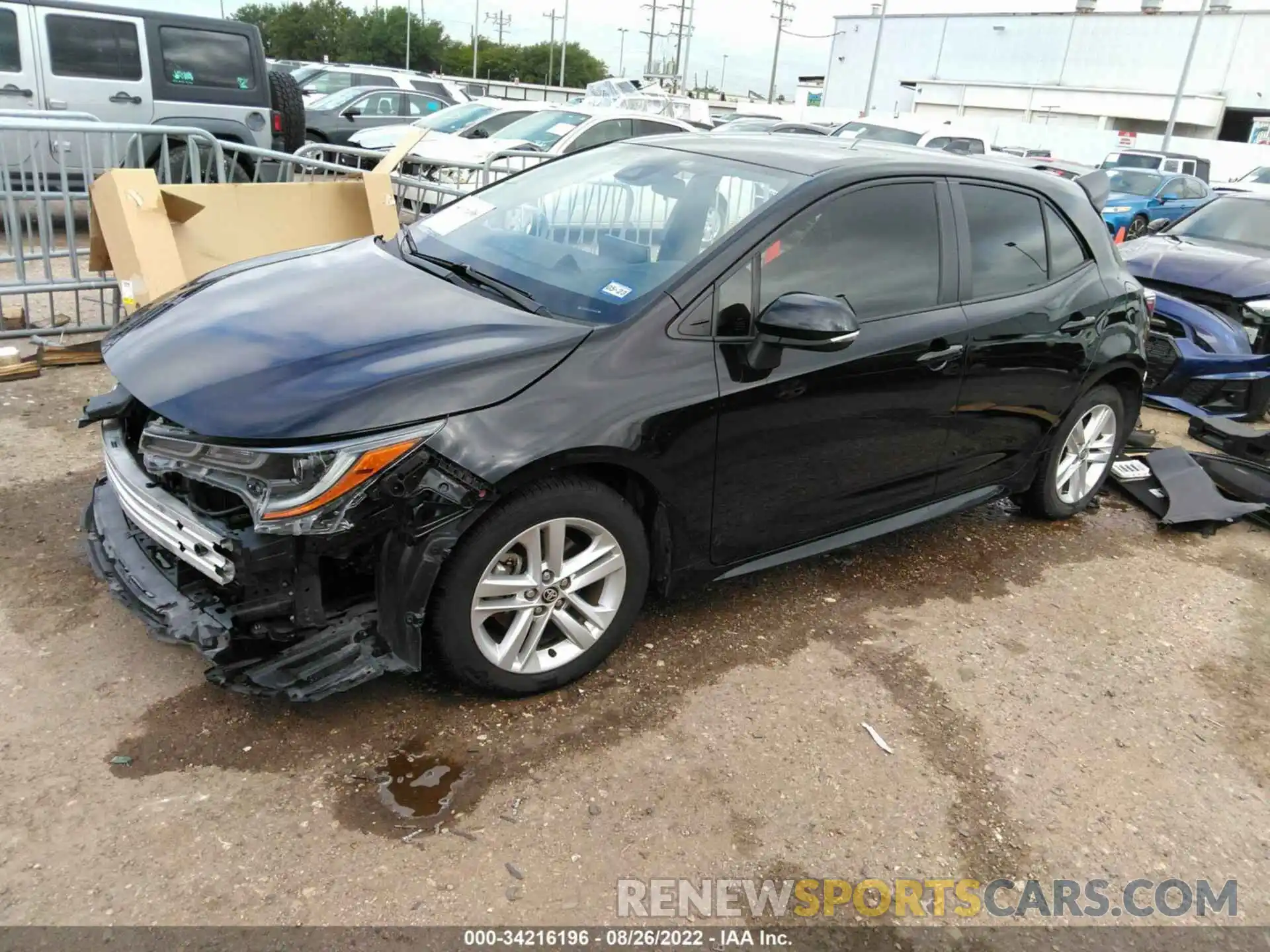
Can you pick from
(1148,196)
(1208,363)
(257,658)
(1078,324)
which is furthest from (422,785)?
(1148,196)

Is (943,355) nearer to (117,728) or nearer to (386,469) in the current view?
(386,469)

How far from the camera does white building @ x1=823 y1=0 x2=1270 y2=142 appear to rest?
5091 cm

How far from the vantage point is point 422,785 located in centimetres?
273

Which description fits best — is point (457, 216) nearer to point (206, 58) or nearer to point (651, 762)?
point (651, 762)

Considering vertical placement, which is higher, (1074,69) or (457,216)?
(1074,69)

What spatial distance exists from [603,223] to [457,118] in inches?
473

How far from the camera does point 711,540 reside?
336 cm

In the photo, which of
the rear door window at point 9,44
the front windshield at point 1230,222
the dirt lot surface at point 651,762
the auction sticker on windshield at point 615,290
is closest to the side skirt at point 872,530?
the dirt lot surface at point 651,762

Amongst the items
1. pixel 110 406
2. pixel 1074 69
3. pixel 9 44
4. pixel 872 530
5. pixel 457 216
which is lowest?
pixel 872 530

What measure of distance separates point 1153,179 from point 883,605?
19.0 m

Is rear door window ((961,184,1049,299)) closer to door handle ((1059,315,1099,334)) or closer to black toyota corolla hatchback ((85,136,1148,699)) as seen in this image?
black toyota corolla hatchback ((85,136,1148,699))

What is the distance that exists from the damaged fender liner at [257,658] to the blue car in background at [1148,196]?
710 inches

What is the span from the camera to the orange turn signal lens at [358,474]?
254 centimetres

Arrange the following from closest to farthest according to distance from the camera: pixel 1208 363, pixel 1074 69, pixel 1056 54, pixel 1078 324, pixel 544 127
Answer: pixel 1078 324 → pixel 1208 363 → pixel 544 127 → pixel 1074 69 → pixel 1056 54
